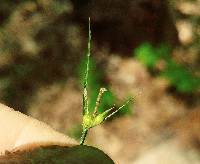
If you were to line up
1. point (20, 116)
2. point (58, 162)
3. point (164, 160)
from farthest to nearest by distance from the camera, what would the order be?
point (164, 160) → point (20, 116) → point (58, 162)

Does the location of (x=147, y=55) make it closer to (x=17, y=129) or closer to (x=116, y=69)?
(x=116, y=69)

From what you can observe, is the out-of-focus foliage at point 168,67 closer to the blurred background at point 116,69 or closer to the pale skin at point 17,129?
the blurred background at point 116,69

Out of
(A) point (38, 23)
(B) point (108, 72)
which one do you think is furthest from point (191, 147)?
(A) point (38, 23)

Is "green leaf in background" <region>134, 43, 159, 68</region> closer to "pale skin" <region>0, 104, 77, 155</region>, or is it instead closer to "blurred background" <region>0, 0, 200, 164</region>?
"blurred background" <region>0, 0, 200, 164</region>

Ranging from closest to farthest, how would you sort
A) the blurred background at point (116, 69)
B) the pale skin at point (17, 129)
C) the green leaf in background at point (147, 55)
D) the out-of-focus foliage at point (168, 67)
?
the pale skin at point (17, 129) → the blurred background at point (116, 69) → the out-of-focus foliage at point (168, 67) → the green leaf in background at point (147, 55)

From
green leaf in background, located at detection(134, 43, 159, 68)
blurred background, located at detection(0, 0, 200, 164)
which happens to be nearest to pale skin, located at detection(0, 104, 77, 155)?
blurred background, located at detection(0, 0, 200, 164)

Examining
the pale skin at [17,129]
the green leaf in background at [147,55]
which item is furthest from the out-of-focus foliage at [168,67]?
the pale skin at [17,129]

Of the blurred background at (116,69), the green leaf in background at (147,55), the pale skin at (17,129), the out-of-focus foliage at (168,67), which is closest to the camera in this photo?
the pale skin at (17,129)

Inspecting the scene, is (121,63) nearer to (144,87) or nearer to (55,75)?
(144,87)
